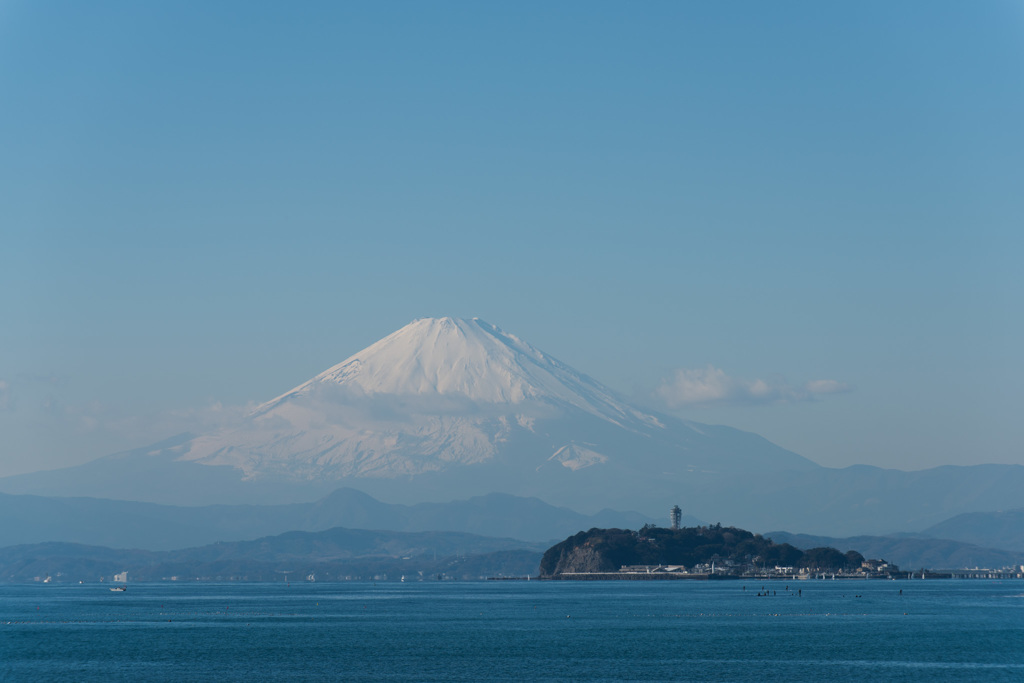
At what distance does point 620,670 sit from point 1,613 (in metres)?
107

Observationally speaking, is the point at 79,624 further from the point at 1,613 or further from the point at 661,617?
the point at 661,617

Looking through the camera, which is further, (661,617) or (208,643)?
(661,617)

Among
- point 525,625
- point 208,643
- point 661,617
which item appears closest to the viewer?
point 208,643

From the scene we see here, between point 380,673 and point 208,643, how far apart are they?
28753 mm

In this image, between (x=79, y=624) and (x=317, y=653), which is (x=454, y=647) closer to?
(x=317, y=653)

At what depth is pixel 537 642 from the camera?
4040 inches

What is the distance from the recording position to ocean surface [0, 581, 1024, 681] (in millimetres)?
83125

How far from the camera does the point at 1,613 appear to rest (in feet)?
523

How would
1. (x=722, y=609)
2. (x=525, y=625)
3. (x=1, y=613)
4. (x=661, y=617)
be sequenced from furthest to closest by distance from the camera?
(x=1, y=613)
(x=722, y=609)
(x=661, y=617)
(x=525, y=625)

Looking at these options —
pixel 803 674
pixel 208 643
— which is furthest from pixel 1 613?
pixel 803 674

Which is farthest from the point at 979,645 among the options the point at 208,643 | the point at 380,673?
the point at 208,643

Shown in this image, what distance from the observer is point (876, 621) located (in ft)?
404

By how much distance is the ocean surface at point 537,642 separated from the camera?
83.1 meters

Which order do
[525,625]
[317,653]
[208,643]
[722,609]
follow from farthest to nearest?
[722,609] → [525,625] → [208,643] → [317,653]
